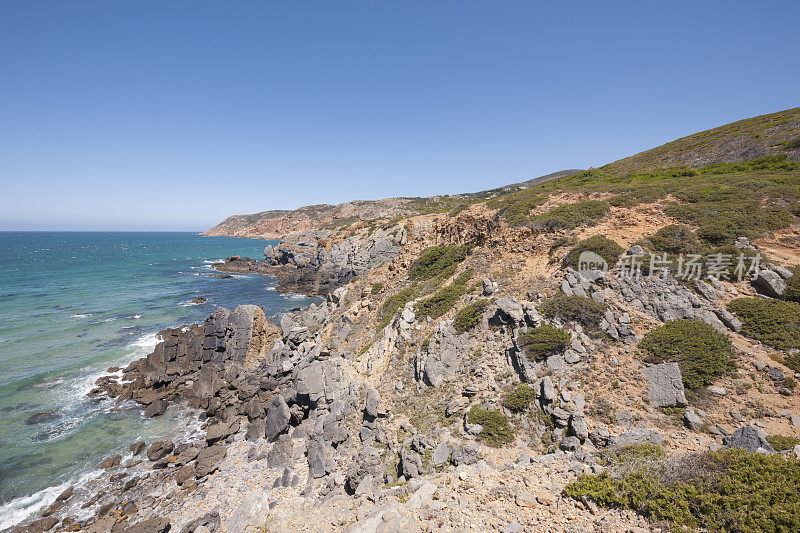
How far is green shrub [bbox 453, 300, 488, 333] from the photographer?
15.2 meters

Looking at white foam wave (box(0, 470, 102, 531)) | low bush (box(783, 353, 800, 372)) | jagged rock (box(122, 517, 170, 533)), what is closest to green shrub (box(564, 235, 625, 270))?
low bush (box(783, 353, 800, 372))

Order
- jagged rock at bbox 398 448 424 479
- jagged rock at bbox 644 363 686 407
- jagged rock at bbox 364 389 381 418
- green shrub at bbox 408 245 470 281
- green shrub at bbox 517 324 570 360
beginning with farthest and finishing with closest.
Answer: green shrub at bbox 408 245 470 281
jagged rock at bbox 364 389 381 418
green shrub at bbox 517 324 570 360
jagged rock at bbox 398 448 424 479
jagged rock at bbox 644 363 686 407

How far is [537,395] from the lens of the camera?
1120cm

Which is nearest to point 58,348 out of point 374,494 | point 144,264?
point 374,494

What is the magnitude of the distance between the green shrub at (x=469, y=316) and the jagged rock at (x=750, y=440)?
8993 mm

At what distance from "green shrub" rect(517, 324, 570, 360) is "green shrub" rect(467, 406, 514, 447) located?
9.49ft

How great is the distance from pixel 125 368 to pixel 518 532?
32.4 meters

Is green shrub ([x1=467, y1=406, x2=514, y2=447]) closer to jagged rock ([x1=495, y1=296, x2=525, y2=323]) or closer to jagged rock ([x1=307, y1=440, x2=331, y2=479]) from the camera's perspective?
jagged rock ([x1=495, y1=296, x2=525, y2=323])

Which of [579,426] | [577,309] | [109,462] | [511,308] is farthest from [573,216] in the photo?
[109,462]

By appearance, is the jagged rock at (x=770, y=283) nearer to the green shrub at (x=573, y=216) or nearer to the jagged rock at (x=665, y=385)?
the jagged rock at (x=665, y=385)

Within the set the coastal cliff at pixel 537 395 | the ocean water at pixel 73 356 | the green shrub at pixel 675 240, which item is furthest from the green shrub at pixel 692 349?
the ocean water at pixel 73 356

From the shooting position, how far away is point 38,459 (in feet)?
53.7

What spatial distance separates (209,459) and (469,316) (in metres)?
15.9

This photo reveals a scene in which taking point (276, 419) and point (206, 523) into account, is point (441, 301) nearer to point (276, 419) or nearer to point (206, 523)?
point (276, 419)
